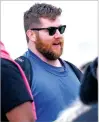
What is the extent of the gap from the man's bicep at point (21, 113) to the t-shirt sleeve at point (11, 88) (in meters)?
0.03

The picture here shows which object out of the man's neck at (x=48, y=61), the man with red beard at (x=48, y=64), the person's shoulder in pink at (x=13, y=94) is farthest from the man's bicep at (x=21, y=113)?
the man's neck at (x=48, y=61)

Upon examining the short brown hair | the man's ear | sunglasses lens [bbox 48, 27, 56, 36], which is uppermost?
the short brown hair

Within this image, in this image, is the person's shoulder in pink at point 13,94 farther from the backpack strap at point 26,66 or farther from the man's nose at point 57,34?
the man's nose at point 57,34

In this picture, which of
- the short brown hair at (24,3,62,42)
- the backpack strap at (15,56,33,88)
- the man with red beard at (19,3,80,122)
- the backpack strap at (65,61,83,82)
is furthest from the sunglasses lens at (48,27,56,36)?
the backpack strap at (15,56,33,88)

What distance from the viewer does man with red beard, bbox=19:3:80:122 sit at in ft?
10.8

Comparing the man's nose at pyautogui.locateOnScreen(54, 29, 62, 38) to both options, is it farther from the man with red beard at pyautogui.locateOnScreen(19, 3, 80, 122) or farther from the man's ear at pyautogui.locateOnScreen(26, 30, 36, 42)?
the man's ear at pyautogui.locateOnScreen(26, 30, 36, 42)

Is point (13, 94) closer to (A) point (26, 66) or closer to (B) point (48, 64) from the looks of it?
(A) point (26, 66)

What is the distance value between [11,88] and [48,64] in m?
1.29

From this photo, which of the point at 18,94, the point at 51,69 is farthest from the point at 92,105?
the point at 51,69

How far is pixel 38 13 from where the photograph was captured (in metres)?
3.86

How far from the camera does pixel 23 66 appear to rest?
325 cm

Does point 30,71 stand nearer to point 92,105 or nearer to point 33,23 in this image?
point 33,23

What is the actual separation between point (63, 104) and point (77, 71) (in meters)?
0.50

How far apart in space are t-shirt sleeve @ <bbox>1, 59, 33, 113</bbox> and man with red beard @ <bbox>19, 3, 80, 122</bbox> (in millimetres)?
815
